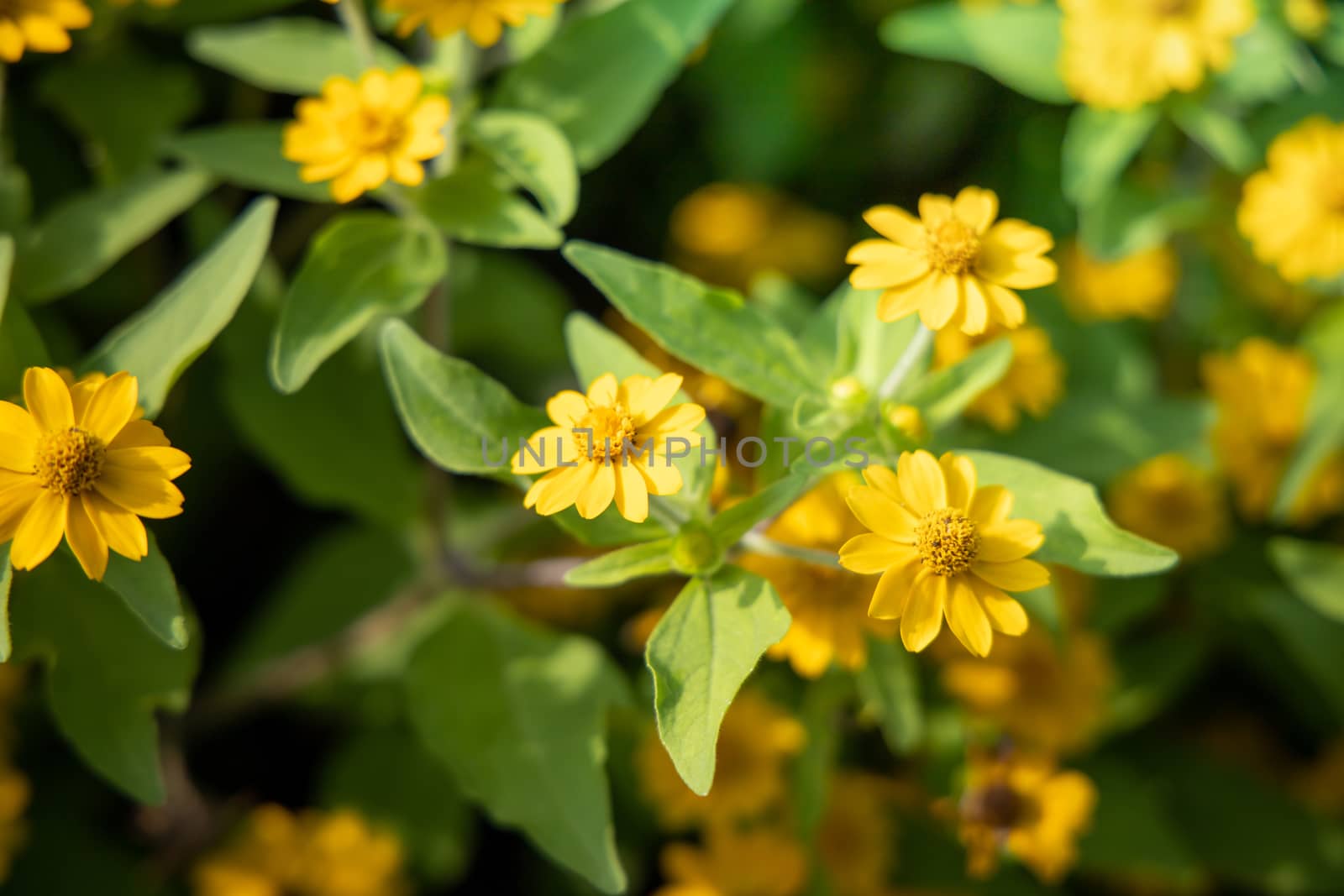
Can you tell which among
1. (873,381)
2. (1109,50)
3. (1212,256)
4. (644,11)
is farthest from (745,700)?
(1212,256)

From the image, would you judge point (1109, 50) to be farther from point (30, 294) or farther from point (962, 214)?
point (30, 294)

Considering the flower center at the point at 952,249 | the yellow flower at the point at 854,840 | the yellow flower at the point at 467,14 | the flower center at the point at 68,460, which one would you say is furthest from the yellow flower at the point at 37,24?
the yellow flower at the point at 854,840

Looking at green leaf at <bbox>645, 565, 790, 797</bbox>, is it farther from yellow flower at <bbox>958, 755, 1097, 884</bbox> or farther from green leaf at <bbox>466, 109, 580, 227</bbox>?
yellow flower at <bbox>958, 755, 1097, 884</bbox>

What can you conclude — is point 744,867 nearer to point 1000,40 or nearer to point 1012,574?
point 1012,574

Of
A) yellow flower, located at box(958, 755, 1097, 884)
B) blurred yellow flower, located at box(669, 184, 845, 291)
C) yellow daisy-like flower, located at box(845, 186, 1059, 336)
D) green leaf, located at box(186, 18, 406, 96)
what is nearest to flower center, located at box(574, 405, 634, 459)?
yellow daisy-like flower, located at box(845, 186, 1059, 336)

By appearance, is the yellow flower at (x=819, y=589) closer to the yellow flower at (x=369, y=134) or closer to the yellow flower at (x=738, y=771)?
the yellow flower at (x=738, y=771)

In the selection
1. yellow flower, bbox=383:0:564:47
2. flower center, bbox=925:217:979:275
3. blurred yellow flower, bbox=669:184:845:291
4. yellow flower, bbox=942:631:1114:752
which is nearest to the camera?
flower center, bbox=925:217:979:275
